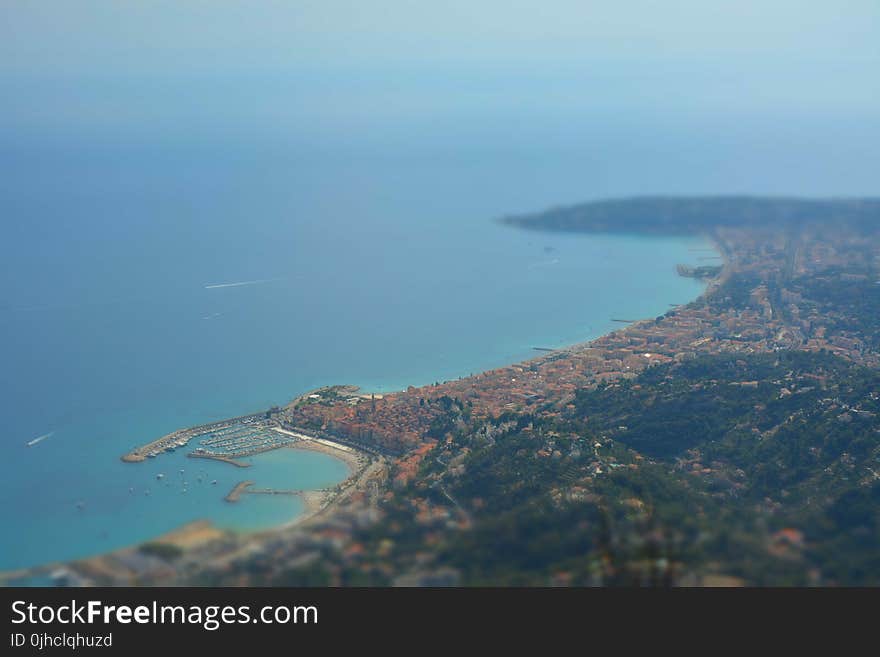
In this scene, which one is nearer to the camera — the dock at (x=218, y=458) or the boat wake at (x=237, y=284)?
the dock at (x=218, y=458)

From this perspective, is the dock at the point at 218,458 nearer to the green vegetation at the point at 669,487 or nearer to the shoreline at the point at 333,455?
the shoreline at the point at 333,455

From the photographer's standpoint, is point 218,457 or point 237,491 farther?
point 218,457

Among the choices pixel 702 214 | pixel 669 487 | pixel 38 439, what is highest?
pixel 702 214

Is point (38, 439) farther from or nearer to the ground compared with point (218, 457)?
nearer to the ground

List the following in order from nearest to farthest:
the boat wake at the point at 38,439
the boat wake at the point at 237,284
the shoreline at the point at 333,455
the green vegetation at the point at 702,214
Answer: the green vegetation at the point at 702,214
the shoreline at the point at 333,455
the boat wake at the point at 38,439
the boat wake at the point at 237,284

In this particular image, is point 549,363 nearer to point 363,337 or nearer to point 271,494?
point 363,337

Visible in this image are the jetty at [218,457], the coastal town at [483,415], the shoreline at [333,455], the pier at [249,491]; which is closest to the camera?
the coastal town at [483,415]

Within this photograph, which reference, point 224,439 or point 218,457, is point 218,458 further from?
point 224,439

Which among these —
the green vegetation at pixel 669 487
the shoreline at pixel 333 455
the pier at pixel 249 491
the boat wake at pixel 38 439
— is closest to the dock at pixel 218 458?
the shoreline at pixel 333 455

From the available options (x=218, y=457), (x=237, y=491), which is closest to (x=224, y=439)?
(x=218, y=457)
